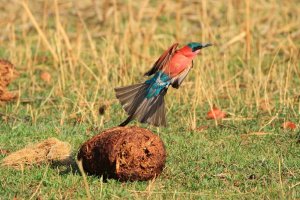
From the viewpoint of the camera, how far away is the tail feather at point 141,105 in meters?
5.90

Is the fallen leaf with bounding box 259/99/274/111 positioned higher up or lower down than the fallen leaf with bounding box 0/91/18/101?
lower down

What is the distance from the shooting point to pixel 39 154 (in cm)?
561

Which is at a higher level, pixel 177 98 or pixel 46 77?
pixel 46 77

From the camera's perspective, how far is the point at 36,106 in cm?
766

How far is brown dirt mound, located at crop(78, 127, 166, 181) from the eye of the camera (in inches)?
199

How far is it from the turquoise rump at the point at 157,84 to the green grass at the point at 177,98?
48 cm

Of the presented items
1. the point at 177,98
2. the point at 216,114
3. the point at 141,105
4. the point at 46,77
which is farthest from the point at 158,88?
the point at 46,77

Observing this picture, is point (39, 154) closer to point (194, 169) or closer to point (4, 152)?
point (4, 152)

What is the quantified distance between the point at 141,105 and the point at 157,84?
21cm

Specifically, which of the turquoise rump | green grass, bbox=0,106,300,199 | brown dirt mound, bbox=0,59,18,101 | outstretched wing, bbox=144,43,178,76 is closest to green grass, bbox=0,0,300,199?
green grass, bbox=0,106,300,199

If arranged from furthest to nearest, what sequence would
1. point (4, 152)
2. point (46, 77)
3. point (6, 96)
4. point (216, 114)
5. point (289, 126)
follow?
point (46, 77) → point (6, 96) → point (216, 114) → point (289, 126) → point (4, 152)

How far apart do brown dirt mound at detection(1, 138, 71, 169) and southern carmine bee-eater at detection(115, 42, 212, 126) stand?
61 cm

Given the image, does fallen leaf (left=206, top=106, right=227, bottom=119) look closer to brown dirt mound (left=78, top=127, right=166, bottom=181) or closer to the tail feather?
the tail feather

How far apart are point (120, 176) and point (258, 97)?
110 inches
